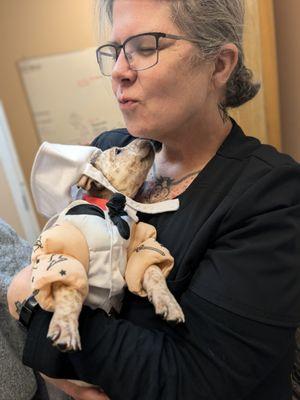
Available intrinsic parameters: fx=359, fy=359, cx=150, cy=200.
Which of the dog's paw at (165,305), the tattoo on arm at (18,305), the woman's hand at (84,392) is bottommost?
the woman's hand at (84,392)

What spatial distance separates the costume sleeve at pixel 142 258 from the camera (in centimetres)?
70

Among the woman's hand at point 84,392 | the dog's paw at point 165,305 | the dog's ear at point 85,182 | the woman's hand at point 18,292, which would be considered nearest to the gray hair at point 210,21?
the dog's ear at point 85,182

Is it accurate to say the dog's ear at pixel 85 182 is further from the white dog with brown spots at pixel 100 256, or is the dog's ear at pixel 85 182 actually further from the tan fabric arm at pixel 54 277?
the tan fabric arm at pixel 54 277

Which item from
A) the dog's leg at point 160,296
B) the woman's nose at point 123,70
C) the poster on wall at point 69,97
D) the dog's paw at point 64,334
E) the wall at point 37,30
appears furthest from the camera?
the poster on wall at point 69,97

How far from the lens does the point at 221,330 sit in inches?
24.7

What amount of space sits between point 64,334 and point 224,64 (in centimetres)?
65

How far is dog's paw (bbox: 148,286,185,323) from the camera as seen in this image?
0.63 metres

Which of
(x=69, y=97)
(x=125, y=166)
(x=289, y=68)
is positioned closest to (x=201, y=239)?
(x=125, y=166)

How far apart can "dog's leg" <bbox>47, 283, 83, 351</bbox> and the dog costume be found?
0.05ft

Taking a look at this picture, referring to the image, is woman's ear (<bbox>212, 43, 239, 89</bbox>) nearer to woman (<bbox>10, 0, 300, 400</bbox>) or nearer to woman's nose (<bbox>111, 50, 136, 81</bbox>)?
woman (<bbox>10, 0, 300, 400</bbox>)

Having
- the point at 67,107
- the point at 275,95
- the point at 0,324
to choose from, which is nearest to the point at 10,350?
the point at 0,324

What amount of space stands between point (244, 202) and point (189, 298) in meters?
0.21

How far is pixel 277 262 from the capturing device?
0.65 m

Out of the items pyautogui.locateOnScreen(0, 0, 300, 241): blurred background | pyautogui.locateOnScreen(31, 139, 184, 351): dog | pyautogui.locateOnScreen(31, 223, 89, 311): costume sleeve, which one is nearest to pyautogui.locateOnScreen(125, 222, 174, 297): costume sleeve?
pyautogui.locateOnScreen(31, 139, 184, 351): dog
